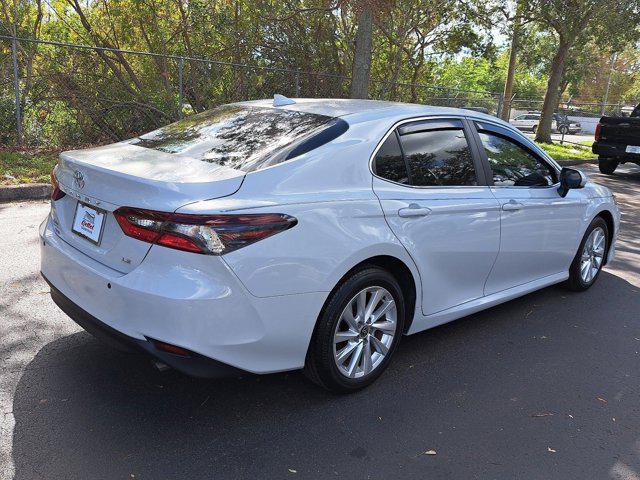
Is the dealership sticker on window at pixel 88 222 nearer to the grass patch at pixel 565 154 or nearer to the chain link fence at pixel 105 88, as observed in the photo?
the chain link fence at pixel 105 88

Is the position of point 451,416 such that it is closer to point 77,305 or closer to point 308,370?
point 308,370

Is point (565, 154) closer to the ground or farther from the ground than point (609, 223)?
closer to the ground

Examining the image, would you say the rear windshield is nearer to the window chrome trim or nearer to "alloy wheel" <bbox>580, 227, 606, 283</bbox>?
the window chrome trim

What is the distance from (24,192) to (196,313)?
6242 mm

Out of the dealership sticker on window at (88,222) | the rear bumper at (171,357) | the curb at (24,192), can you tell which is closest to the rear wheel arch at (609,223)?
the rear bumper at (171,357)

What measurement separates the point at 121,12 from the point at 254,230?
1119cm

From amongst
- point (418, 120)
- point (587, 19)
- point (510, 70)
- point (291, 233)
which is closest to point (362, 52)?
point (418, 120)

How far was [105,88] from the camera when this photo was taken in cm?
1145

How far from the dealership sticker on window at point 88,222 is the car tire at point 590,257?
4018 millimetres

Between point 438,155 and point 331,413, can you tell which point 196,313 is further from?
point 438,155

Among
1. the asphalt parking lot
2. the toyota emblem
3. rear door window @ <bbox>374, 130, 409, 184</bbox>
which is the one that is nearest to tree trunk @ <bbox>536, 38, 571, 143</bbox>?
the asphalt parking lot

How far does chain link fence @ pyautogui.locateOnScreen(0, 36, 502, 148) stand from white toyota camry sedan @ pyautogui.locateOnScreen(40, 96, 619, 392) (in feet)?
25.9

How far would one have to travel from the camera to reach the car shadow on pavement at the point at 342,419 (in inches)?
104

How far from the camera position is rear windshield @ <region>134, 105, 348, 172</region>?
3064mm
